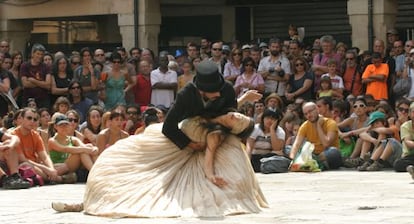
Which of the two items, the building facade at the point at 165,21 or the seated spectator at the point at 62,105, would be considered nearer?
the seated spectator at the point at 62,105

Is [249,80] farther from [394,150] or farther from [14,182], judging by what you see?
[14,182]

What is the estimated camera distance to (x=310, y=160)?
62.1 feet

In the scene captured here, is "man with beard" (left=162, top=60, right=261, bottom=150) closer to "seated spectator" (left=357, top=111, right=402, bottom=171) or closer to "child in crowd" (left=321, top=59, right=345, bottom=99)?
"seated spectator" (left=357, top=111, right=402, bottom=171)

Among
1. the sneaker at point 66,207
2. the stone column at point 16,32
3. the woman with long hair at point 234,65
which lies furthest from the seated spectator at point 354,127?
the stone column at point 16,32

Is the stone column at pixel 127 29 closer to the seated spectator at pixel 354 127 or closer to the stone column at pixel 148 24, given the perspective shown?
the stone column at pixel 148 24

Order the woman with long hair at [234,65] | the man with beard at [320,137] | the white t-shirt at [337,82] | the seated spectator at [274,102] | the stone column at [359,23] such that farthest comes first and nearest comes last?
the stone column at [359,23]
the woman with long hair at [234,65]
the white t-shirt at [337,82]
the seated spectator at [274,102]
the man with beard at [320,137]

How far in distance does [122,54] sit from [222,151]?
10767mm

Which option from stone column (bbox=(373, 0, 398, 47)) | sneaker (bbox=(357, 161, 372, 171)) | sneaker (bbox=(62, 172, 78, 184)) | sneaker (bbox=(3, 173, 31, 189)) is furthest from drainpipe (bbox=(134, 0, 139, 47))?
sneaker (bbox=(3, 173, 31, 189))

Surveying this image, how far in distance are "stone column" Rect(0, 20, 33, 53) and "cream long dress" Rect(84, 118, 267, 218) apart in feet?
55.7

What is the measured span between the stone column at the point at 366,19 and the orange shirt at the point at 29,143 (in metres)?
9.08

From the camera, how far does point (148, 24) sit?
27891mm

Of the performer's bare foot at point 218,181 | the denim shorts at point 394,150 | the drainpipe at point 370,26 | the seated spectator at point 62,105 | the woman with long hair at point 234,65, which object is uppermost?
the drainpipe at point 370,26

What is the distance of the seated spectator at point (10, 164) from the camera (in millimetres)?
16531

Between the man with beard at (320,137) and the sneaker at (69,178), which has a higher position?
the man with beard at (320,137)
